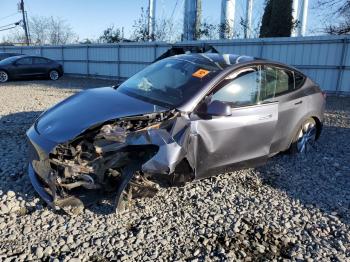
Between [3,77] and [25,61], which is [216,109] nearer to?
[3,77]

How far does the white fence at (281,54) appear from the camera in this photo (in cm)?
1284

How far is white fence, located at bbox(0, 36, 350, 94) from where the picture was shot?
42.1ft

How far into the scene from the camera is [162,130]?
12.1 feet

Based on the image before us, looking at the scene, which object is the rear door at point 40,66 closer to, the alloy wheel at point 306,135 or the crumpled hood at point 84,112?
the crumpled hood at point 84,112

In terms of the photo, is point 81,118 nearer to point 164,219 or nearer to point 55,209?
point 55,209

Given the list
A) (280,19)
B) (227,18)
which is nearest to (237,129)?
(280,19)

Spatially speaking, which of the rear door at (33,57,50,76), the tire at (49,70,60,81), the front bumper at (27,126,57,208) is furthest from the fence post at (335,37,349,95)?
the rear door at (33,57,50,76)

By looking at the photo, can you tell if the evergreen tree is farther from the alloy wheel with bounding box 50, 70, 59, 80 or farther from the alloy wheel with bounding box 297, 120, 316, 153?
the alloy wheel with bounding box 297, 120, 316, 153

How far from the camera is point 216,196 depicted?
4.18m

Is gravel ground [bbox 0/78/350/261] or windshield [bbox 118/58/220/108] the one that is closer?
gravel ground [bbox 0/78/350/261]

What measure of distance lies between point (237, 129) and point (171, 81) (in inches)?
41.1

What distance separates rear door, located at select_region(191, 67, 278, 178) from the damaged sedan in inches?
0.5

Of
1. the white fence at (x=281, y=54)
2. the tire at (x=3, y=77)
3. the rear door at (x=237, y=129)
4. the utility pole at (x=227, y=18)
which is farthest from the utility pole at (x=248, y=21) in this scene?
the rear door at (x=237, y=129)

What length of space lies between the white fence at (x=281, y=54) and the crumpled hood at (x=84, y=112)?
10.9 m
